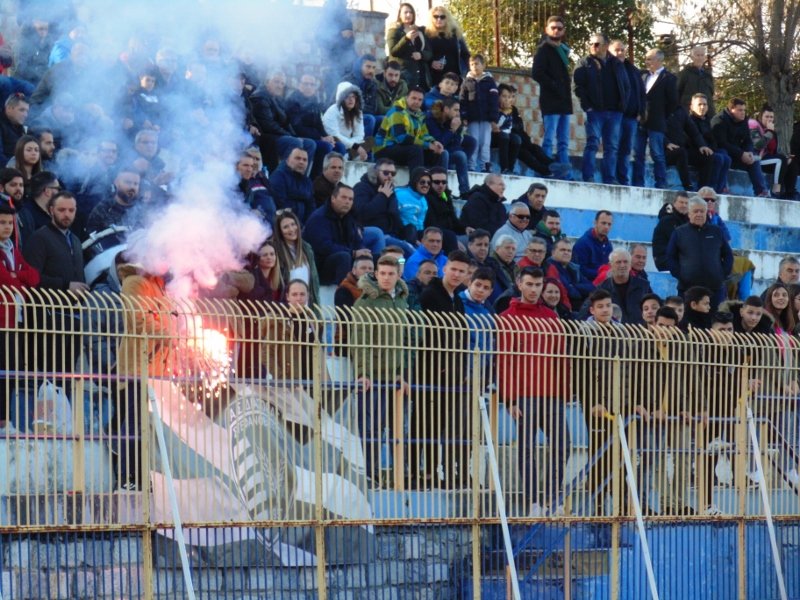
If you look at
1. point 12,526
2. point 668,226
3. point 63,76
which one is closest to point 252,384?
point 12,526

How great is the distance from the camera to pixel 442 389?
1702 cm

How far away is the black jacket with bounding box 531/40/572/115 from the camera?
27.2 metres

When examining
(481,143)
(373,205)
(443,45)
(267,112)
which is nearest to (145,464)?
(373,205)

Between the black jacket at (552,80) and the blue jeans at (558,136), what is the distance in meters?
0.24

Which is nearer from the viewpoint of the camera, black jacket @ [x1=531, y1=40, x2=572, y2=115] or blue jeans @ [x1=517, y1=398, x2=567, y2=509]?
blue jeans @ [x1=517, y1=398, x2=567, y2=509]

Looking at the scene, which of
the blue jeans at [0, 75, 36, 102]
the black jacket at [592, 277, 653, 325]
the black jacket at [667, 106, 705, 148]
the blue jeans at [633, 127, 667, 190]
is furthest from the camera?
the black jacket at [667, 106, 705, 148]

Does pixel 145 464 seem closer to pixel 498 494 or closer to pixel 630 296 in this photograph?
pixel 498 494

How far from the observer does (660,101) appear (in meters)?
28.5

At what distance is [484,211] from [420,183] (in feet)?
3.44

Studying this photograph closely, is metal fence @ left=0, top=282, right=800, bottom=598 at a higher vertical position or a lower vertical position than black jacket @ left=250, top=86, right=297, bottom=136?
lower

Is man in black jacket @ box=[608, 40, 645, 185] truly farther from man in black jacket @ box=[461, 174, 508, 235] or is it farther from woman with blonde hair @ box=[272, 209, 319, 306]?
woman with blonde hair @ box=[272, 209, 319, 306]

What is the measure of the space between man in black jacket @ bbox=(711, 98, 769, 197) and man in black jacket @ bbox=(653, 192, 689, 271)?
4681mm

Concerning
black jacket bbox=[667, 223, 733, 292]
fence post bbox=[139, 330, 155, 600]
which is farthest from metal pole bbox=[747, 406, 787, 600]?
fence post bbox=[139, 330, 155, 600]

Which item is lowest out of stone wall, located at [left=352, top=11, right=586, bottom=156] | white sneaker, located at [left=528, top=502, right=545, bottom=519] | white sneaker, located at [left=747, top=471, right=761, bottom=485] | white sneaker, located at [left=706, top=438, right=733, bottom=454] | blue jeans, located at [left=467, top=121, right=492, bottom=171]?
white sneaker, located at [left=528, top=502, right=545, bottom=519]
